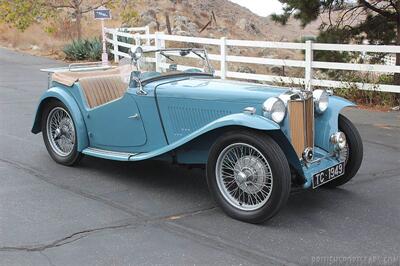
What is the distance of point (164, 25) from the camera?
33781 mm

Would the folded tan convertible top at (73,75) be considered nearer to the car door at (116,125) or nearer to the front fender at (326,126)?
the car door at (116,125)

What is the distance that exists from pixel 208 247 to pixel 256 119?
118 centimetres

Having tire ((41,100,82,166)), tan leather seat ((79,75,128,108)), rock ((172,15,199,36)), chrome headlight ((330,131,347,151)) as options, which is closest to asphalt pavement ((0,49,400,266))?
→ tire ((41,100,82,166))

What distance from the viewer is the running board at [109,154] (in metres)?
5.84

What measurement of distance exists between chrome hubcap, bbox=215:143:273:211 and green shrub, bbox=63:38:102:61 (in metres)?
18.1

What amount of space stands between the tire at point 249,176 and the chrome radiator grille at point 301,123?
1.26 feet

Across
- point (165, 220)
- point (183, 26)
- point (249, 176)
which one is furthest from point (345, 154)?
point (183, 26)

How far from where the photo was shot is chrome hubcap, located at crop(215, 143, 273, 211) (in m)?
4.68

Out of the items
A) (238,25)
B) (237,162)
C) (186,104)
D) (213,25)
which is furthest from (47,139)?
(238,25)

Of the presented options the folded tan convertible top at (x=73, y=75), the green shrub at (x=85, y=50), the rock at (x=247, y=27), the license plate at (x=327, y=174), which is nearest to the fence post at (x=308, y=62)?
the folded tan convertible top at (x=73, y=75)

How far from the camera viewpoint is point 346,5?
13.3m

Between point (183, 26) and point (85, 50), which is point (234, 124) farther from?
point (183, 26)

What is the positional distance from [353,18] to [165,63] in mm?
8944

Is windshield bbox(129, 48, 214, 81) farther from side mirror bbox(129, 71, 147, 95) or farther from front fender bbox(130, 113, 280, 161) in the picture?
front fender bbox(130, 113, 280, 161)
